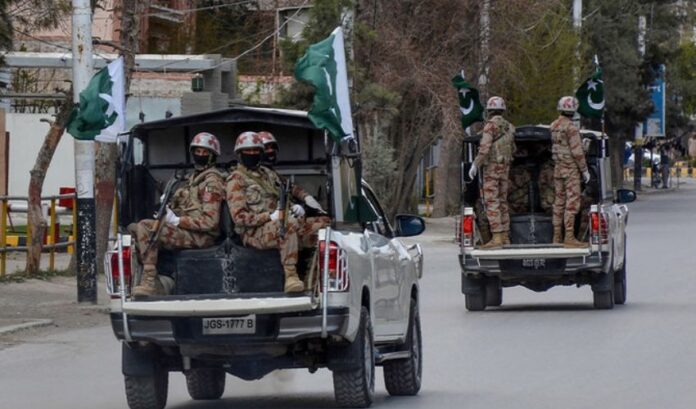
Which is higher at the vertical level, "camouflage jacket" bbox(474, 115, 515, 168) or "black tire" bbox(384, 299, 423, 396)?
"camouflage jacket" bbox(474, 115, 515, 168)

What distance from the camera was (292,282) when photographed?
11047mm

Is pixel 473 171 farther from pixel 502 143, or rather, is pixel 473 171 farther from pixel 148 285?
pixel 148 285

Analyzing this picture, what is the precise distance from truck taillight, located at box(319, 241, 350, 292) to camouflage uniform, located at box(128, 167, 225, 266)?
963mm

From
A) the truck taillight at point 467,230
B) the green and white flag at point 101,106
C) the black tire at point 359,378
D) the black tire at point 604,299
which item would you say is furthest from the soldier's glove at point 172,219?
the black tire at point 604,299

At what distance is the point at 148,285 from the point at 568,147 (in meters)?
9.46

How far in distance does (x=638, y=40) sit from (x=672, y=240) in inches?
1458

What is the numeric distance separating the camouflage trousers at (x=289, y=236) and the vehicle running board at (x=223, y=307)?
1.17 ft

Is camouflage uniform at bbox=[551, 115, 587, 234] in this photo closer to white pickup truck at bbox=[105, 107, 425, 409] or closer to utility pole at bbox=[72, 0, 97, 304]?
utility pole at bbox=[72, 0, 97, 304]

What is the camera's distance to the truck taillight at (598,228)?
781 inches

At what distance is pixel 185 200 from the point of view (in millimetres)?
11672

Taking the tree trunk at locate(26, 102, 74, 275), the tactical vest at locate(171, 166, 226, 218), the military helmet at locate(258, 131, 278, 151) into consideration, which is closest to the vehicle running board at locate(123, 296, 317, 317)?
the tactical vest at locate(171, 166, 226, 218)

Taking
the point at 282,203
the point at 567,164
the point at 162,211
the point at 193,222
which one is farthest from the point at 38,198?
the point at 282,203

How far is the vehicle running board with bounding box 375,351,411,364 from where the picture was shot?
1209 centimetres

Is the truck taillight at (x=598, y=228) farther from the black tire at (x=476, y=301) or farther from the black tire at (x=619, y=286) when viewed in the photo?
the black tire at (x=476, y=301)
